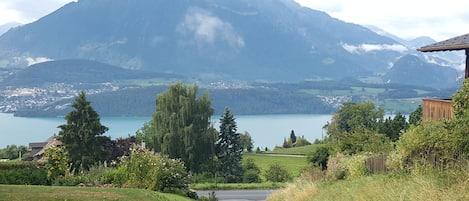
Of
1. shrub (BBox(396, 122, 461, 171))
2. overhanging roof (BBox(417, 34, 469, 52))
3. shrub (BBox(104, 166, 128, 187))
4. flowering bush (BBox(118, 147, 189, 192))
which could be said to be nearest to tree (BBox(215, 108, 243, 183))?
shrub (BBox(104, 166, 128, 187))

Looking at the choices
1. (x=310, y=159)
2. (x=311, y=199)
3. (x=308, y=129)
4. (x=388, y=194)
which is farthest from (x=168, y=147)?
(x=308, y=129)

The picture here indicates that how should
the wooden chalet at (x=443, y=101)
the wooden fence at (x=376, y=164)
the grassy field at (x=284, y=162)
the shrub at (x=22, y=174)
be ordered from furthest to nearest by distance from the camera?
the grassy field at (x=284, y=162) → the shrub at (x=22, y=174) → the wooden fence at (x=376, y=164) → the wooden chalet at (x=443, y=101)

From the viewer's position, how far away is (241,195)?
29.6 m

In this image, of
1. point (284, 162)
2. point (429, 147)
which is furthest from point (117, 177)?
point (284, 162)

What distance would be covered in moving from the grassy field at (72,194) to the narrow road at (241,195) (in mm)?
10951

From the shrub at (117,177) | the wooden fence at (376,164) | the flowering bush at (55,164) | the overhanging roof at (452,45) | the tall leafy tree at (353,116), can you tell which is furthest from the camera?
the tall leafy tree at (353,116)

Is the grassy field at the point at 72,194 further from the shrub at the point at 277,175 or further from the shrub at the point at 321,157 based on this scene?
the shrub at the point at 277,175

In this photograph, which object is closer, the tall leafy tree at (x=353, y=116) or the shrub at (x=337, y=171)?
the shrub at (x=337, y=171)

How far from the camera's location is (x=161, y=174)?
19.2 m

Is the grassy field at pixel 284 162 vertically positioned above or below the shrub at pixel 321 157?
below

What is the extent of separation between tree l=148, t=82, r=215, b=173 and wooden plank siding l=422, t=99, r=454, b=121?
1289 inches

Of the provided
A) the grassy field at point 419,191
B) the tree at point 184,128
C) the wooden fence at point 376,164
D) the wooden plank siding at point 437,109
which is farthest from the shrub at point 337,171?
the tree at point 184,128

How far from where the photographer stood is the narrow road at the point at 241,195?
2797 cm

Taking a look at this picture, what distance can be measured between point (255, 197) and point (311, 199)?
46.1ft
